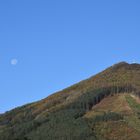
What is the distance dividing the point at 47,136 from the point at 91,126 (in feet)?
36.9

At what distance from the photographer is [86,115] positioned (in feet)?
488

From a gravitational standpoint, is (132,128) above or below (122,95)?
below

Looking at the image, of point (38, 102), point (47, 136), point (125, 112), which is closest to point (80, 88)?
point (38, 102)

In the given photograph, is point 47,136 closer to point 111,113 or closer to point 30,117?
point 111,113

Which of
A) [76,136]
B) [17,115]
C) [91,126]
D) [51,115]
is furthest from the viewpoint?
[17,115]

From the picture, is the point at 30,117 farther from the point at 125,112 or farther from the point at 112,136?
the point at 112,136

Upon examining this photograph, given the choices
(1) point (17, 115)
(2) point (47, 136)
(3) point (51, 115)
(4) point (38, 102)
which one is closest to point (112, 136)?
(2) point (47, 136)

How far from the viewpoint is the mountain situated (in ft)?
415

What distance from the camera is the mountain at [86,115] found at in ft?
415

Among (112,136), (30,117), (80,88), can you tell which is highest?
(80,88)

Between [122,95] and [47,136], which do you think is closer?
[47,136]

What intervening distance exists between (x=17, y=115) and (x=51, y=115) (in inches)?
1134

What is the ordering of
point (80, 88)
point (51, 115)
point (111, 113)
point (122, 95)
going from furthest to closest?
point (80, 88) < point (122, 95) < point (51, 115) < point (111, 113)

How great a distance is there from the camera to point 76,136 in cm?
12306
